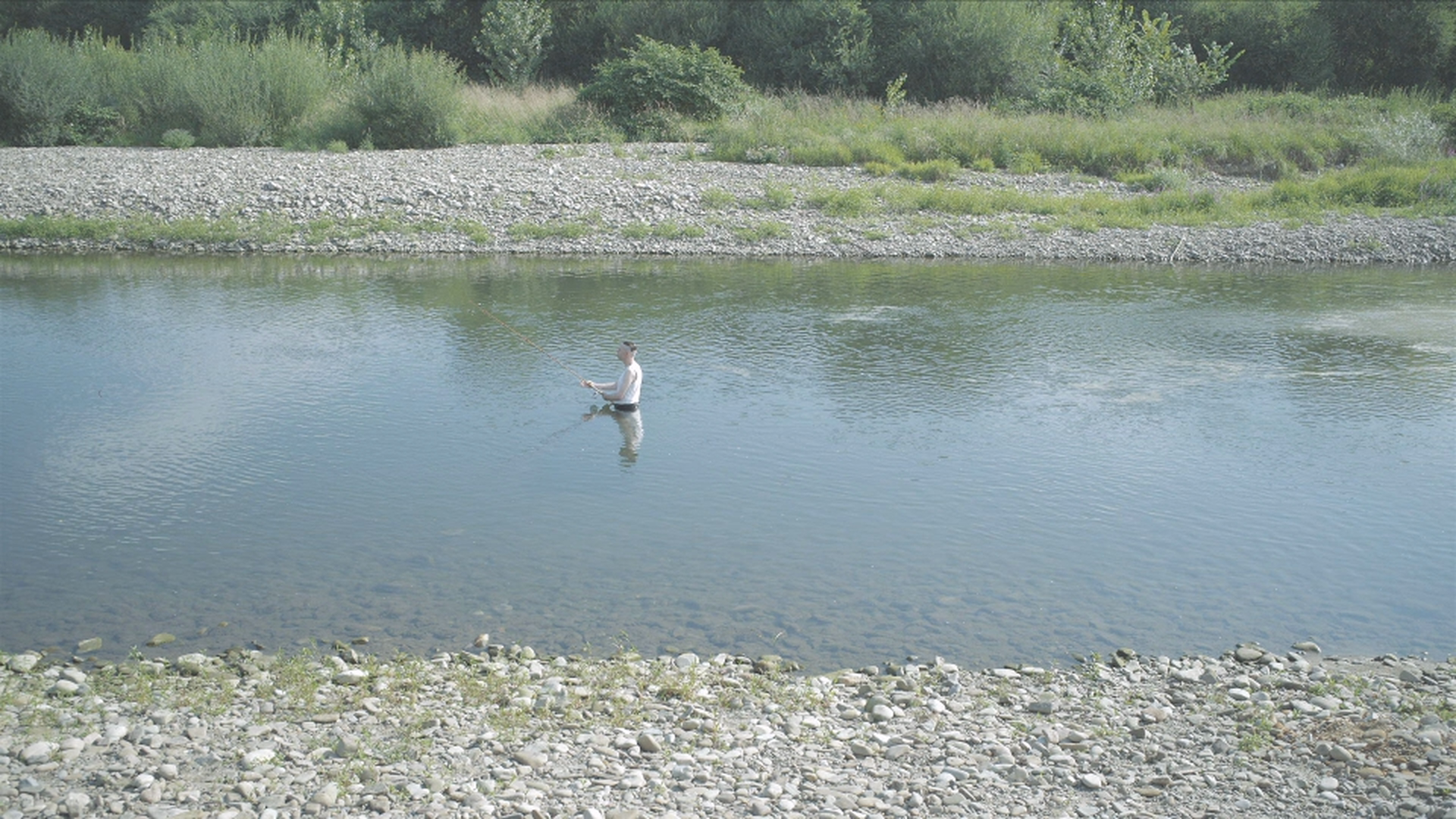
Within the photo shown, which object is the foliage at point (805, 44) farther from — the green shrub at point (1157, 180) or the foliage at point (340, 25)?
the foliage at point (340, 25)

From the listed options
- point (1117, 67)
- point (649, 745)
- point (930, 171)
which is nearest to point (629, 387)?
point (649, 745)

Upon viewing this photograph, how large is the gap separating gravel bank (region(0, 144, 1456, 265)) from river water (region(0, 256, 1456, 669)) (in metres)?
5.03

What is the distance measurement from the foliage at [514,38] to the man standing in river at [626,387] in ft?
109

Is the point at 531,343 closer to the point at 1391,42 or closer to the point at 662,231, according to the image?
the point at 662,231

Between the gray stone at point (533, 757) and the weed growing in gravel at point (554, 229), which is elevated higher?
the weed growing in gravel at point (554, 229)

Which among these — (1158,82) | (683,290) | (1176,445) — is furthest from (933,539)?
(1158,82)

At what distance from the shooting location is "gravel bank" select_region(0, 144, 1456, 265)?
29453 mm

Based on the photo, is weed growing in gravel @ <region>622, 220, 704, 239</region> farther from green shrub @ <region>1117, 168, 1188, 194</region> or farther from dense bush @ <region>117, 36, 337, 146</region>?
dense bush @ <region>117, 36, 337, 146</region>

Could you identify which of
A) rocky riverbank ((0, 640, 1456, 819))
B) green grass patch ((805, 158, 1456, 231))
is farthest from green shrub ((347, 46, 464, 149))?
rocky riverbank ((0, 640, 1456, 819))

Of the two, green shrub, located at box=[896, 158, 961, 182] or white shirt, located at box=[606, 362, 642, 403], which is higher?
green shrub, located at box=[896, 158, 961, 182]

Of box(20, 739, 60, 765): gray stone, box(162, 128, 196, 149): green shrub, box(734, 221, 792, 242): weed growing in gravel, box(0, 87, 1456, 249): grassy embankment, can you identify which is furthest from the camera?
box(162, 128, 196, 149): green shrub

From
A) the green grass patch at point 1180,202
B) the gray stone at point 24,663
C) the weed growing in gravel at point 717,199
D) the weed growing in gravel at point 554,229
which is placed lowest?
the gray stone at point 24,663

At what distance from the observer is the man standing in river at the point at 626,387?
53.0ft

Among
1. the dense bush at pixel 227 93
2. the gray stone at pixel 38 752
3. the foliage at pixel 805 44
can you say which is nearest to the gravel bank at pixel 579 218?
the dense bush at pixel 227 93
